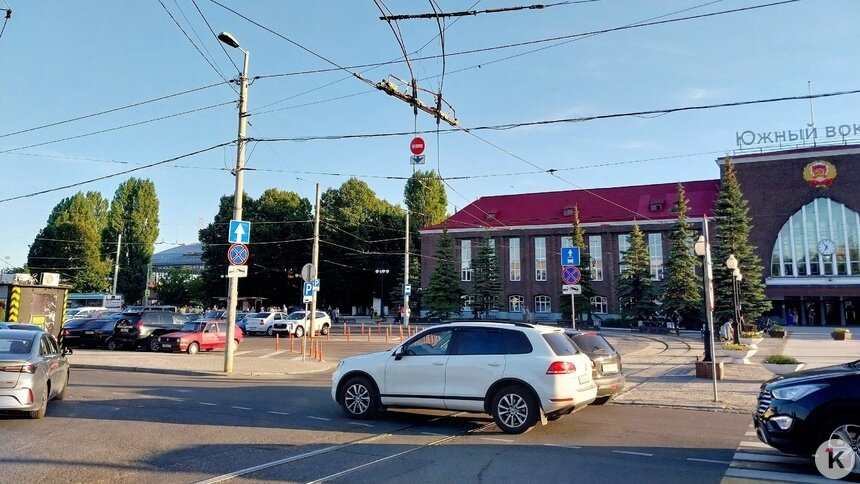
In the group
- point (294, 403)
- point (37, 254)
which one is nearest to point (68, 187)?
point (294, 403)

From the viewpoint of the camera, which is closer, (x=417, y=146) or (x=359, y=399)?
(x=359, y=399)

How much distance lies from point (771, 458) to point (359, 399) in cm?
609

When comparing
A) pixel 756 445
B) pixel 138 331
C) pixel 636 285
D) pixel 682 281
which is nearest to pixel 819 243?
pixel 682 281

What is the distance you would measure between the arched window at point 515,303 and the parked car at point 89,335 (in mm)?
45355

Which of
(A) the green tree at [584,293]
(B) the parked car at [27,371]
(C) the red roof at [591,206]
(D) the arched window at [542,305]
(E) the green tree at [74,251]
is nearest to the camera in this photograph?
(B) the parked car at [27,371]

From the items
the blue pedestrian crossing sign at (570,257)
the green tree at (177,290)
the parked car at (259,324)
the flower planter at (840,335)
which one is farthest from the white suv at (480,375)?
the green tree at (177,290)

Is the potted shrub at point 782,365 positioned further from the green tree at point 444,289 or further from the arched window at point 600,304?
the arched window at point 600,304

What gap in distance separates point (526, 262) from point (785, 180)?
25897 mm

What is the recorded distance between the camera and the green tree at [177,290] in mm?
79181

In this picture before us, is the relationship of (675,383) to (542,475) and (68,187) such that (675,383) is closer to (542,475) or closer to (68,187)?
(542,475)

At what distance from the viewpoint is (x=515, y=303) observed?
217ft

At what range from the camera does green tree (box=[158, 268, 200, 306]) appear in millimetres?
79181

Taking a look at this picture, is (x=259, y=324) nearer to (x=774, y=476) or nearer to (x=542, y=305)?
(x=542, y=305)

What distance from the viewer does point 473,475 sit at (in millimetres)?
6602
